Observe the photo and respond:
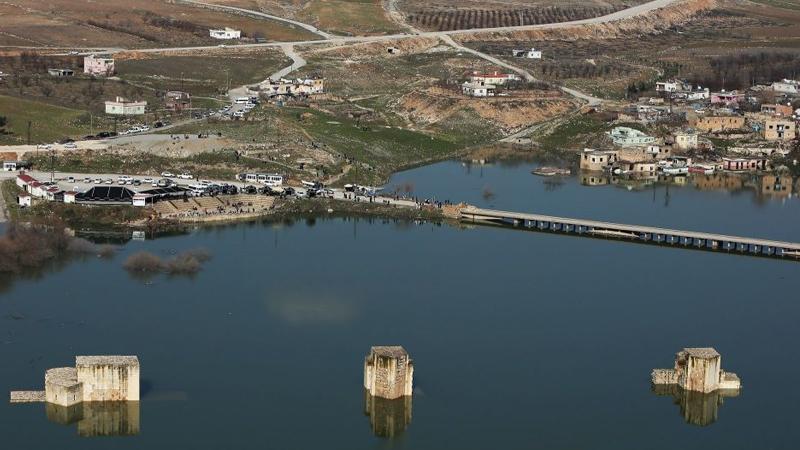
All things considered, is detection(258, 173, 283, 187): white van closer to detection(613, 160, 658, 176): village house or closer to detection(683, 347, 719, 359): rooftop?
detection(613, 160, 658, 176): village house

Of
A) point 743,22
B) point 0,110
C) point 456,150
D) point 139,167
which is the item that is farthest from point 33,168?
point 743,22

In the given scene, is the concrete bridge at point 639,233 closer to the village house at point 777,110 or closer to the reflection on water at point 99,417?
the reflection on water at point 99,417

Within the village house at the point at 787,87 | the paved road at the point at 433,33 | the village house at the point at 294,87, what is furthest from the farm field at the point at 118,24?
the village house at the point at 787,87

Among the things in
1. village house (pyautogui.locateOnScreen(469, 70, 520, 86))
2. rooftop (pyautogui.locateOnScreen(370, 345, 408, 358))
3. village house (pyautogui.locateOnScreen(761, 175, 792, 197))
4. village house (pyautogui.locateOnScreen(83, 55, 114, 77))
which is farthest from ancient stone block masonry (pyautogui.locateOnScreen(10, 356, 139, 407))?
village house (pyautogui.locateOnScreen(469, 70, 520, 86))

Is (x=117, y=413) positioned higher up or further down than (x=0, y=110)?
further down

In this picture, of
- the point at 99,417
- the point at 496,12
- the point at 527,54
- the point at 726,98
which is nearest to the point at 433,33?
the point at 527,54

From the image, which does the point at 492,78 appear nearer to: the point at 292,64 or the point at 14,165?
the point at 292,64

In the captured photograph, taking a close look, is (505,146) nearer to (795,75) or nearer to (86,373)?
(795,75)
